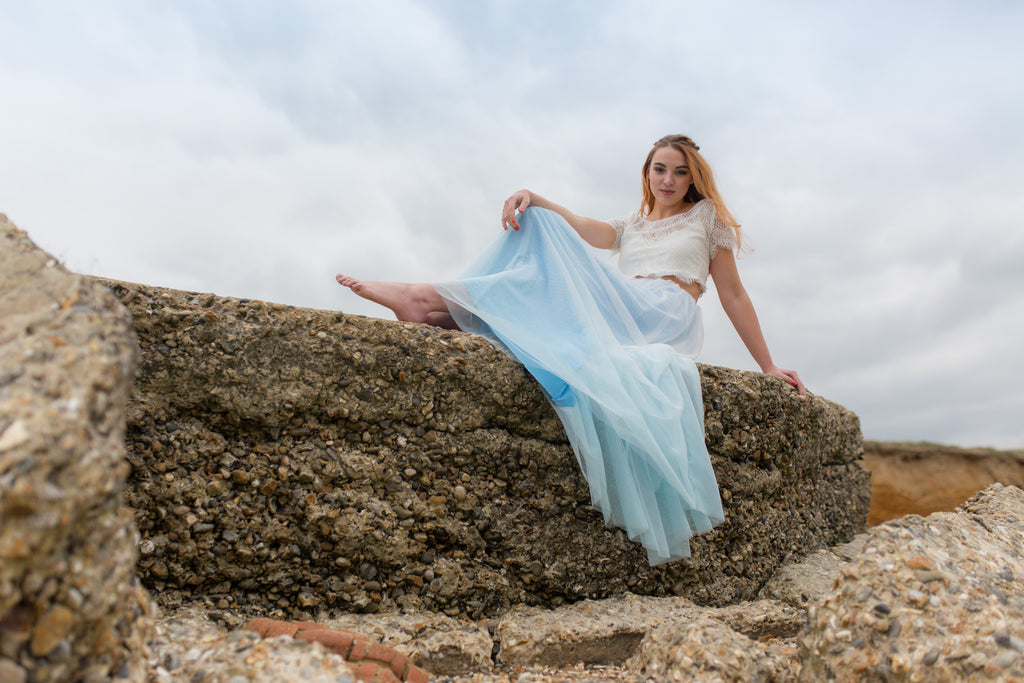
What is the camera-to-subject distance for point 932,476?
18.3 ft

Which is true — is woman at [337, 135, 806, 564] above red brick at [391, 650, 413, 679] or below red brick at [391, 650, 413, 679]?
above

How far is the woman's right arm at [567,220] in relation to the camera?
8.09 feet

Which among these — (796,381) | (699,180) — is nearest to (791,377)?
(796,381)

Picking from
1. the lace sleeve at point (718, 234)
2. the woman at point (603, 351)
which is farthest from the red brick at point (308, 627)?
the lace sleeve at point (718, 234)

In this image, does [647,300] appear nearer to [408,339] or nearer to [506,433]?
[506,433]

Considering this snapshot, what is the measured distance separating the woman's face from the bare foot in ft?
4.47

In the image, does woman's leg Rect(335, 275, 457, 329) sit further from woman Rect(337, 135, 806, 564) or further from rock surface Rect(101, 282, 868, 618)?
rock surface Rect(101, 282, 868, 618)

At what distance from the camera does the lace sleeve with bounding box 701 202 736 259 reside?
300 centimetres

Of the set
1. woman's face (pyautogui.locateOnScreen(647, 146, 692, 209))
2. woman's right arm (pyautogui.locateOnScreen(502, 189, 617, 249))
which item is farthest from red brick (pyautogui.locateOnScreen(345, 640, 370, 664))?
woman's face (pyautogui.locateOnScreen(647, 146, 692, 209))

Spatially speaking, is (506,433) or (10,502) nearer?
(10,502)

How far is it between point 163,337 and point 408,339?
24.0 inches

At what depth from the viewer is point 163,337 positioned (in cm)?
169

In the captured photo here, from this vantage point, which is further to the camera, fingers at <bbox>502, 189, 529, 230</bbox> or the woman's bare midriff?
the woman's bare midriff

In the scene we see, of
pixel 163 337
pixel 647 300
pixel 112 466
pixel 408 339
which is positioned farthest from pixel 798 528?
pixel 112 466
